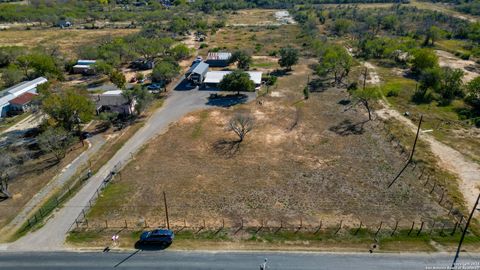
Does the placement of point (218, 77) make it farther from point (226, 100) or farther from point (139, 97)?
point (139, 97)

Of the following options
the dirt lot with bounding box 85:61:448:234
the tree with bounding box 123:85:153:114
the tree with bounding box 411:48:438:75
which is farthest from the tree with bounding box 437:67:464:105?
the tree with bounding box 123:85:153:114

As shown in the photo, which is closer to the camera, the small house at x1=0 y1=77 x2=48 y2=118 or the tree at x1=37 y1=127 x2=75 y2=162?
the tree at x1=37 y1=127 x2=75 y2=162

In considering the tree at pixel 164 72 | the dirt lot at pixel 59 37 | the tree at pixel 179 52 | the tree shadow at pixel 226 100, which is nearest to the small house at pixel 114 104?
the tree at pixel 164 72

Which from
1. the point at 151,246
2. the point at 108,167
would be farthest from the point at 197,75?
the point at 151,246

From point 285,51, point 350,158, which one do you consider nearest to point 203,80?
point 285,51

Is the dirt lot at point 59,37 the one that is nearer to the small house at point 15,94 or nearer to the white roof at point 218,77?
the small house at point 15,94

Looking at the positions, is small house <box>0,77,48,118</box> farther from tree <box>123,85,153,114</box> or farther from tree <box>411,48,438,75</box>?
tree <box>411,48,438,75</box>
